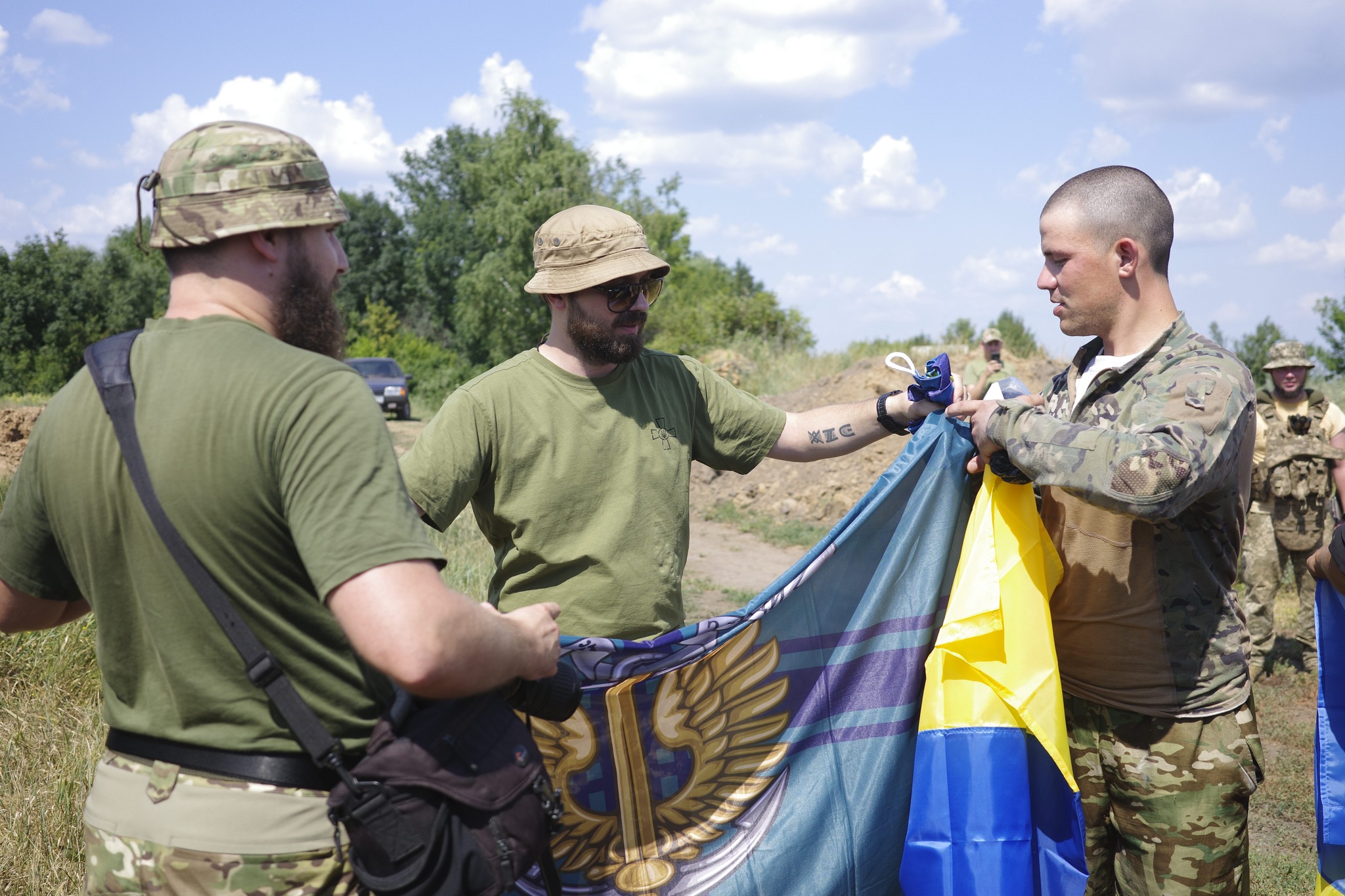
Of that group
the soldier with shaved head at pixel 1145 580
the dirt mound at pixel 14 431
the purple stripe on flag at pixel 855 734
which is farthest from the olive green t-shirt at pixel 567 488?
the dirt mound at pixel 14 431

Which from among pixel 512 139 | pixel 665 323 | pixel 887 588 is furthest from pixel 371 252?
pixel 887 588

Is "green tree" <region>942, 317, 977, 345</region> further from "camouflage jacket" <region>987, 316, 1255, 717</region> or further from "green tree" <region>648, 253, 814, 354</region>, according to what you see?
"camouflage jacket" <region>987, 316, 1255, 717</region>

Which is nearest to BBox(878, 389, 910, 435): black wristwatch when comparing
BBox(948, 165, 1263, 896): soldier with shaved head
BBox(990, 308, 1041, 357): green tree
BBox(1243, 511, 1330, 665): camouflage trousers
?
BBox(948, 165, 1263, 896): soldier with shaved head

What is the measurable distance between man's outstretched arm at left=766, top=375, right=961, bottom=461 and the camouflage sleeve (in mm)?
963

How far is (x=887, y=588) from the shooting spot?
3.08 meters

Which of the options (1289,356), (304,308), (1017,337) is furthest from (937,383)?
(1017,337)

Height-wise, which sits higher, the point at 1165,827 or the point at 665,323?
the point at 665,323

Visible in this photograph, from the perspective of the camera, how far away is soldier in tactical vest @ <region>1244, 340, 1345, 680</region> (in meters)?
7.84

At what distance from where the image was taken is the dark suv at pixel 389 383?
97.0 ft

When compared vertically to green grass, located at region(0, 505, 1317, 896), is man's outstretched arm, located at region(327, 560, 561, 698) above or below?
above

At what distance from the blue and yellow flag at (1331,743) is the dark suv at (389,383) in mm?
27579

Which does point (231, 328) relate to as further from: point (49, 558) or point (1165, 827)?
point (1165, 827)

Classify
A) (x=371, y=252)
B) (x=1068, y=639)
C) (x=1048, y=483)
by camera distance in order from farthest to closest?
1. (x=371, y=252)
2. (x=1068, y=639)
3. (x=1048, y=483)

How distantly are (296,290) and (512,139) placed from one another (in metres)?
37.9
